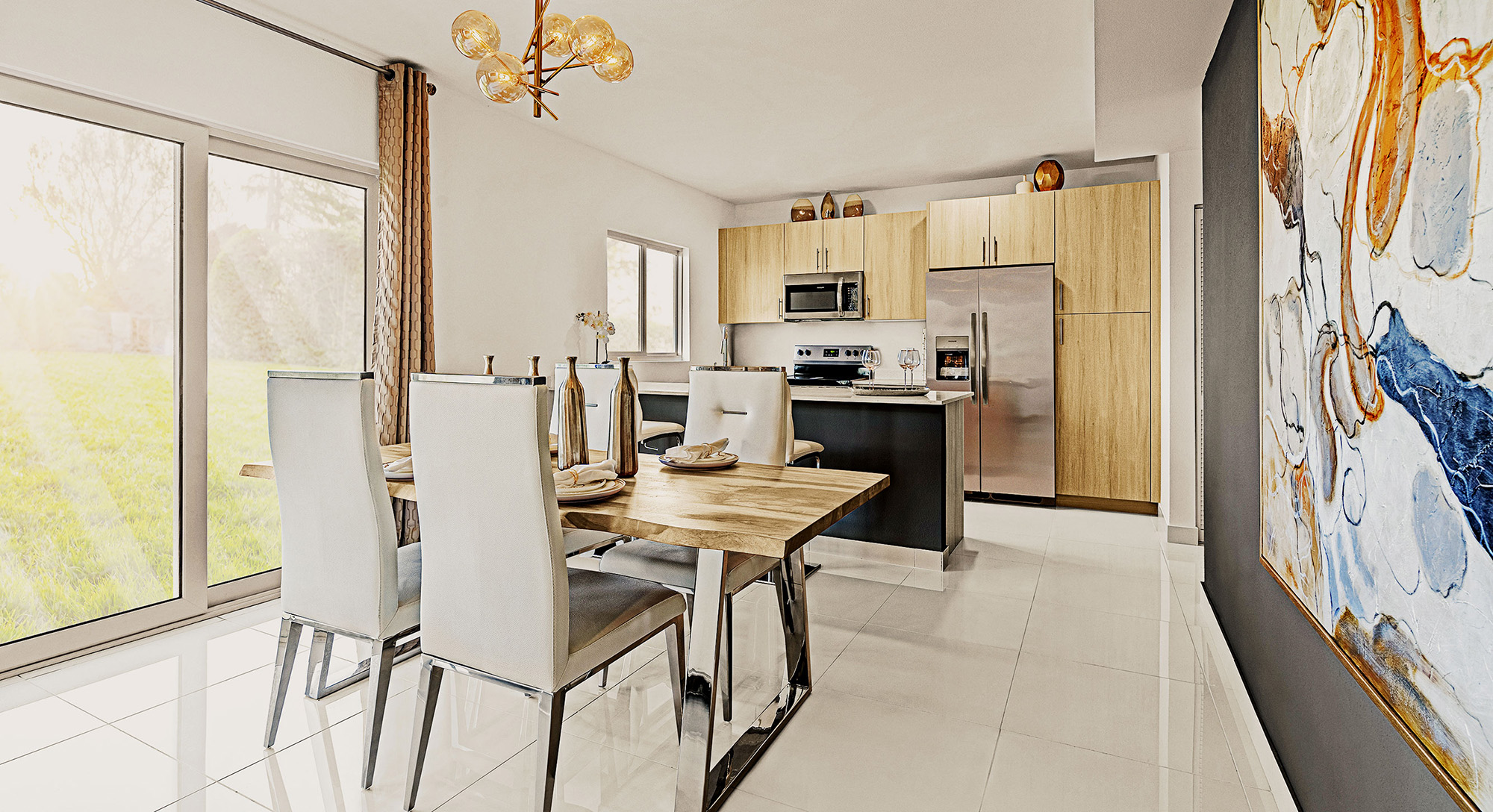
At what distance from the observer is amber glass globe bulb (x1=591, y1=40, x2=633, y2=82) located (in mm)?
2217

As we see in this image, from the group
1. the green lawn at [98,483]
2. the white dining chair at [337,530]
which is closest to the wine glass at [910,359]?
the white dining chair at [337,530]

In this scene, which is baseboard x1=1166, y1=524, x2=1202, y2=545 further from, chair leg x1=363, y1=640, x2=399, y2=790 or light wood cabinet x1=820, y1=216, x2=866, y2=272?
chair leg x1=363, y1=640, x2=399, y2=790

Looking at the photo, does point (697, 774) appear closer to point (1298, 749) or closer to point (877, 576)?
point (1298, 749)

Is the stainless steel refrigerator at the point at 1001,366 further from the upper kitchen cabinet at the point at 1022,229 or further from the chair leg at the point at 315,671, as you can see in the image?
the chair leg at the point at 315,671

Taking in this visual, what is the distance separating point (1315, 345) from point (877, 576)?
242 cm

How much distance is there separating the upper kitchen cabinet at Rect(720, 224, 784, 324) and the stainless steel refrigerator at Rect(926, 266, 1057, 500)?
149cm

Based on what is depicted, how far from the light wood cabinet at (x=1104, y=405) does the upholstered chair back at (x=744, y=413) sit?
2.94m

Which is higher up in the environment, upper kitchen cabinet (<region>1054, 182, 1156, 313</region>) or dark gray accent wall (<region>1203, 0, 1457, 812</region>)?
upper kitchen cabinet (<region>1054, 182, 1156, 313</region>)

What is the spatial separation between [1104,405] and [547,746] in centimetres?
466

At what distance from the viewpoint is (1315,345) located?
1340 mm

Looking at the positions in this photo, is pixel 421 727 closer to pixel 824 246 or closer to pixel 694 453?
pixel 694 453

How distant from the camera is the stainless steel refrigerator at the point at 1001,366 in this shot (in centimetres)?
514

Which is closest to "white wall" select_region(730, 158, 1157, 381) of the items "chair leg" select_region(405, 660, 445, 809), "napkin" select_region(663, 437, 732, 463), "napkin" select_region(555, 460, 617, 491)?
"napkin" select_region(663, 437, 732, 463)

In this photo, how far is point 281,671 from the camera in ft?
6.40
